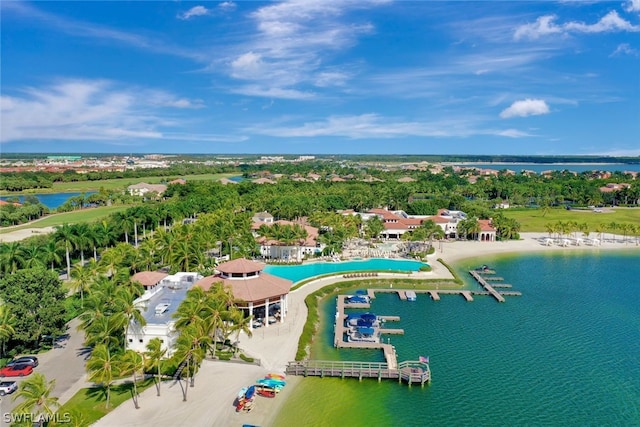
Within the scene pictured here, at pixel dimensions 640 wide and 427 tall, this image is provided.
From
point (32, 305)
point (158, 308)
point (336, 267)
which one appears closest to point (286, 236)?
point (336, 267)

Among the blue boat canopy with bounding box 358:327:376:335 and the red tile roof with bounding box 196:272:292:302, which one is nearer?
the blue boat canopy with bounding box 358:327:376:335

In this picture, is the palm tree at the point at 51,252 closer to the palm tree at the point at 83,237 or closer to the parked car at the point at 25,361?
the palm tree at the point at 83,237

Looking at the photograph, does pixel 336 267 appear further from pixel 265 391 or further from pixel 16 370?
pixel 16 370

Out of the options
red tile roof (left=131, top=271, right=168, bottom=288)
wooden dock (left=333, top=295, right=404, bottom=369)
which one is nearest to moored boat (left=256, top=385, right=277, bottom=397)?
wooden dock (left=333, top=295, right=404, bottom=369)

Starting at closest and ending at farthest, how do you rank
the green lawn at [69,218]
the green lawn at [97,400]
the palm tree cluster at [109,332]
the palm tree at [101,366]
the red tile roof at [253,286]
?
the palm tree at [101,366]
the green lawn at [97,400]
the palm tree cluster at [109,332]
the red tile roof at [253,286]
the green lawn at [69,218]

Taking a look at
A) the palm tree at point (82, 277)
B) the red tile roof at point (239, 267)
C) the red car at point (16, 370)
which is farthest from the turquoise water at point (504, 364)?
the palm tree at point (82, 277)

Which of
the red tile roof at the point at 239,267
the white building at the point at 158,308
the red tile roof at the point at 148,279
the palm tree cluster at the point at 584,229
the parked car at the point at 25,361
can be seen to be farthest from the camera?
the palm tree cluster at the point at 584,229

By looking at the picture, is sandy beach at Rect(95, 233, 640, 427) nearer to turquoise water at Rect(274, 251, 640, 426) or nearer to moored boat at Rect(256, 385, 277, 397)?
moored boat at Rect(256, 385, 277, 397)
